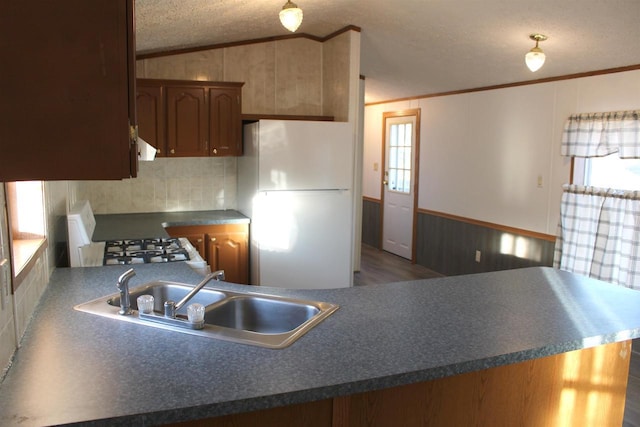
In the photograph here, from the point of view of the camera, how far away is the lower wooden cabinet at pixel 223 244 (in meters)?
4.49

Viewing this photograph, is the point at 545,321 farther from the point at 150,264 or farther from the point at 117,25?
the point at 150,264

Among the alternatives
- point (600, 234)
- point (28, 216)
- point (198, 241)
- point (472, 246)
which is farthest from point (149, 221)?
point (600, 234)

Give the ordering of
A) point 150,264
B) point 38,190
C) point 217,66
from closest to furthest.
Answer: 1. point 38,190
2. point 150,264
3. point 217,66

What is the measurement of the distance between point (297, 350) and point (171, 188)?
3.63 m

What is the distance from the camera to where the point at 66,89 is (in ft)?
3.99

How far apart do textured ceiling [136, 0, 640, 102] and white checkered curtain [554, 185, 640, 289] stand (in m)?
1.04

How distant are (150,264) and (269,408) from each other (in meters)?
1.60

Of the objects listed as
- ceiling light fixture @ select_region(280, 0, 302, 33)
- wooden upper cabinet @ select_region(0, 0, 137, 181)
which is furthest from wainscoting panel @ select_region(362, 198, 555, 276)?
wooden upper cabinet @ select_region(0, 0, 137, 181)

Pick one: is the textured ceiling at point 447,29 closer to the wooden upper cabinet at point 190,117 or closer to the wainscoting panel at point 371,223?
the wooden upper cabinet at point 190,117

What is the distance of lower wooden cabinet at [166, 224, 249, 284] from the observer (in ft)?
14.7

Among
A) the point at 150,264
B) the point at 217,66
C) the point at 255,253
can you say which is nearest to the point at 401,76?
the point at 217,66

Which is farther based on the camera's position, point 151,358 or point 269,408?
point 151,358

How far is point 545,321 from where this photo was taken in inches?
73.1

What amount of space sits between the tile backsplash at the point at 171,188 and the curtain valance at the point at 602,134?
10.00 ft
